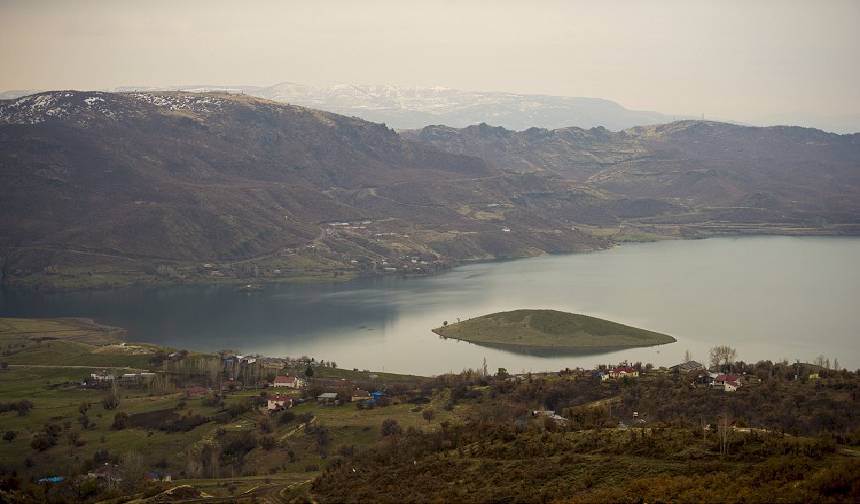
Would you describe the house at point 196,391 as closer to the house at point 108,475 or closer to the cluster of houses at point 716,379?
the house at point 108,475

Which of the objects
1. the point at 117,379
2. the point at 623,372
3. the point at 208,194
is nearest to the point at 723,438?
the point at 623,372

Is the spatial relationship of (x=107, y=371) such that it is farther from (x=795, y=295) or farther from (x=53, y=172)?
(x=53, y=172)

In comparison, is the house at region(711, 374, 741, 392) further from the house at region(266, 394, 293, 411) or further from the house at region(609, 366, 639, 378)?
the house at region(266, 394, 293, 411)

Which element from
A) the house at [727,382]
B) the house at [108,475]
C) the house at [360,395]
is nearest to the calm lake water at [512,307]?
the house at [360,395]

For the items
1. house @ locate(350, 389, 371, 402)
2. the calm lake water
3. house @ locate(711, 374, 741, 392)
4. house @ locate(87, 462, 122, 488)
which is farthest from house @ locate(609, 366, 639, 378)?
house @ locate(87, 462, 122, 488)

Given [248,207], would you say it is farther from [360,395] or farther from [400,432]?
[400,432]
